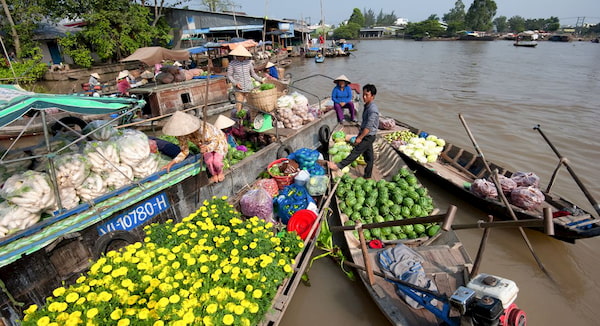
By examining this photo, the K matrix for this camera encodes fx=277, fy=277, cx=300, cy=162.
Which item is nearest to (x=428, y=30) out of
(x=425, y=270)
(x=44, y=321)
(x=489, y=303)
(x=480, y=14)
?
(x=480, y=14)

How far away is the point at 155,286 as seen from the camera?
2.39 m

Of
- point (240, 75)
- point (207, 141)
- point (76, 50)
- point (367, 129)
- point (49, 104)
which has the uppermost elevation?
point (76, 50)

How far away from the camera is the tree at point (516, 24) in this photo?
288ft

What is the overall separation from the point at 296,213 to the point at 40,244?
314 cm

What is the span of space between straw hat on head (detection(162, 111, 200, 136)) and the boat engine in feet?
12.3

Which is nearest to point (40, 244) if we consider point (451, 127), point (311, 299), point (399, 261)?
point (311, 299)

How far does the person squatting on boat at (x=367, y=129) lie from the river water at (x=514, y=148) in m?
2.10

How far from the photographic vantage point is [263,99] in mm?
6523

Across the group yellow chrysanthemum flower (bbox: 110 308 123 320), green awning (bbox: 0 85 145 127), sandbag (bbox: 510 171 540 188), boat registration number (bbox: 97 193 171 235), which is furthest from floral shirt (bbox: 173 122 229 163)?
sandbag (bbox: 510 171 540 188)

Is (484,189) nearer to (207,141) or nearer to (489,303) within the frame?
(489,303)

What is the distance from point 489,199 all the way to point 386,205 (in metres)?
2.27

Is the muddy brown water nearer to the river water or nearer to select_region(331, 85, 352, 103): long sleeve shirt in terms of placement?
the river water

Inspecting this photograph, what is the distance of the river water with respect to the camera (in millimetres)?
4223

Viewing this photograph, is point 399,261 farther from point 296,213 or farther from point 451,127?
point 451,127
